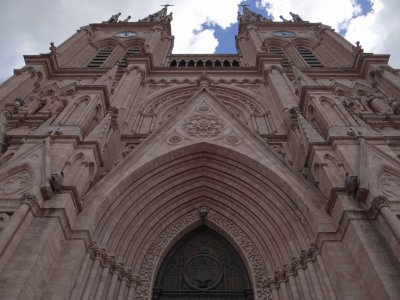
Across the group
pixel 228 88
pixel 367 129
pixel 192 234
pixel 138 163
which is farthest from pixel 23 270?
pixel 228 88

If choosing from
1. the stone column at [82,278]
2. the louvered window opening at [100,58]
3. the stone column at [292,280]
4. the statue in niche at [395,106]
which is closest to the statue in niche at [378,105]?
the statue in niche at [395,106]

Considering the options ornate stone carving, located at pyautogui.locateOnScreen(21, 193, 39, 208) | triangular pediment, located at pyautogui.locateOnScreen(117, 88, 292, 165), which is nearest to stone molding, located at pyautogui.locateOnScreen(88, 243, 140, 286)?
ornate stone carving, located at pyautogui.locateOnScreen(21, 193, 39, 208)

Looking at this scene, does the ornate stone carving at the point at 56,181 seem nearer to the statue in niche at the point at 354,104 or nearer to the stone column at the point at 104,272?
the stone column at the point at 104,272

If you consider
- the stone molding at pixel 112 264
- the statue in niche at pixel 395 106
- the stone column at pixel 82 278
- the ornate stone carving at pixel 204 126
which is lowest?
the stone column at pixel 82 278

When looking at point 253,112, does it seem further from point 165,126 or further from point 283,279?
point 283,279

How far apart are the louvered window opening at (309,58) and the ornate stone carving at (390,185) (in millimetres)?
14932

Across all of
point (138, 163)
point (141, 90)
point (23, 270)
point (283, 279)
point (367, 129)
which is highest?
point (141, 90)

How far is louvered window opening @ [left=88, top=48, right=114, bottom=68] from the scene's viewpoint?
22.2 meters

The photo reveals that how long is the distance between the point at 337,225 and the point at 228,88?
35.0ft

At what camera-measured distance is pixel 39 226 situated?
288 inches

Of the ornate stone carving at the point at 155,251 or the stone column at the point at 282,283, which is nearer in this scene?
the stone column at the point at 282,283

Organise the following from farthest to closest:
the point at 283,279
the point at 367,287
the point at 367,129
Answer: the point at 367,129 → the point at 283,279 → the point at 367,287

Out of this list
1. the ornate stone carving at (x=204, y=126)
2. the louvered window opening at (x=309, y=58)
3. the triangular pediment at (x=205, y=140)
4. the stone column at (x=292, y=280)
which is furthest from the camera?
the louvered window opening at (x=309, y=58)

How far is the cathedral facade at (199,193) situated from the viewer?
7.27 metres
